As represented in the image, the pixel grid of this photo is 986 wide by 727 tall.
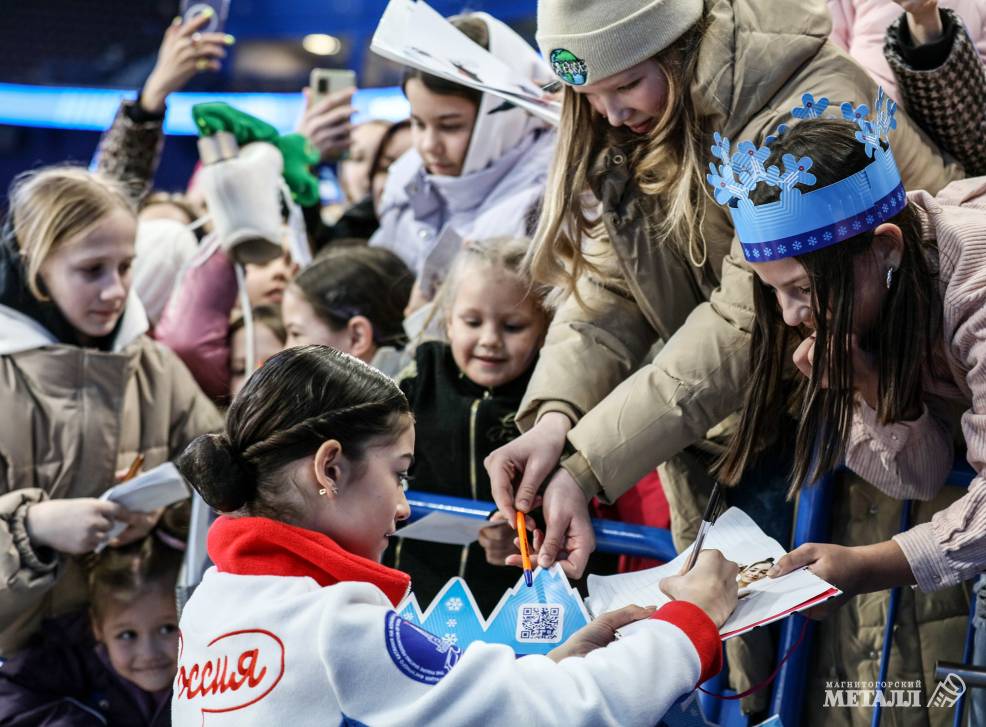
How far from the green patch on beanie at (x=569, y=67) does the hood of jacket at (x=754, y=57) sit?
0.62 feet

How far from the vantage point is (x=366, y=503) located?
1.81 meters

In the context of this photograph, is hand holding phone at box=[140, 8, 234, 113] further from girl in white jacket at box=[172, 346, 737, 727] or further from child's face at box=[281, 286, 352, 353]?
girl in white jacket at box=[172, 346, 737, 727]

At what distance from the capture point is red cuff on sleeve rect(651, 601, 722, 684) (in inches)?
65.2

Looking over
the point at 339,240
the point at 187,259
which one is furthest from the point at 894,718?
the point at 187,259

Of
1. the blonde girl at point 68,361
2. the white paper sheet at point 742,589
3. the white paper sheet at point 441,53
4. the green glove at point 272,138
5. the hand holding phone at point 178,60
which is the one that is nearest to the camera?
the white paper sheet at point 742,589

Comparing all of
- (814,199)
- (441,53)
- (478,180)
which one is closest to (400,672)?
(814,199)

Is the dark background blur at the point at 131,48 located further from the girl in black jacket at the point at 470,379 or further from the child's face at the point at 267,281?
the girl in black jacket at the point at 470,379

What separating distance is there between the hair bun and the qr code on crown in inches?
19.1

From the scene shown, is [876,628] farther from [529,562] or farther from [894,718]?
[529,562]

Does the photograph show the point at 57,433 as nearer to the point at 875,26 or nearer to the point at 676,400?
the point at 676,400

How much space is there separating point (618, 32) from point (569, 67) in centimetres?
11

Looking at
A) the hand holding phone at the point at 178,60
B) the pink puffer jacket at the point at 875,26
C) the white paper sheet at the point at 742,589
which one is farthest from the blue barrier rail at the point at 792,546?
the hand holding phone at the point at 178,60

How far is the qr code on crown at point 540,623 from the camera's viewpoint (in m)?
1.98

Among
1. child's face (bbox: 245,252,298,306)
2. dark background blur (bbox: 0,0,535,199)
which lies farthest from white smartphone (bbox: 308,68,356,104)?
dark background blur (bbox: 0,0,535,199)
